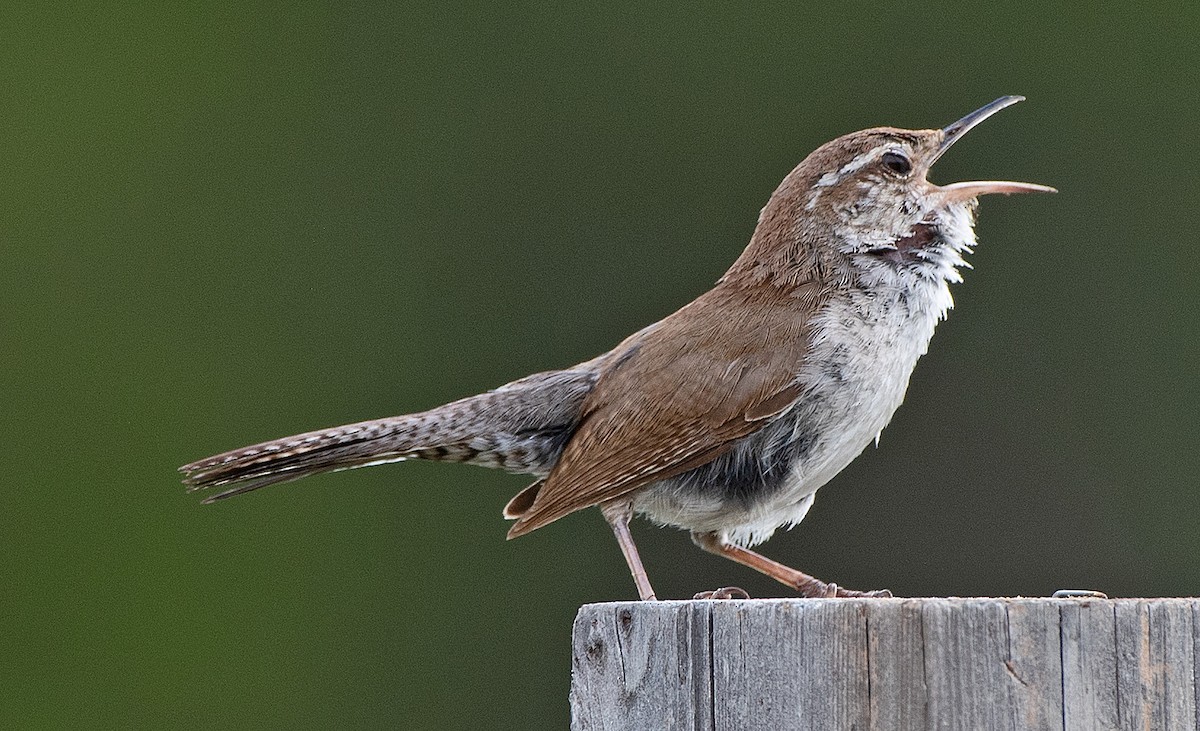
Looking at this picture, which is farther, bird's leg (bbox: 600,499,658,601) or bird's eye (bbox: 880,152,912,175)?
bird's eye (bbox: 880,152,912,175)

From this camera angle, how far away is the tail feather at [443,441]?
4.67m

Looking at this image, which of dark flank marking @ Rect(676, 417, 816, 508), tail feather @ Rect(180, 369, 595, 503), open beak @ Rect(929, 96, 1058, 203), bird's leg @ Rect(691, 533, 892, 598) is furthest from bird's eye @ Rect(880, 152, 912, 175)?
bird's leg @ Rect(691, 533, 892, 598)

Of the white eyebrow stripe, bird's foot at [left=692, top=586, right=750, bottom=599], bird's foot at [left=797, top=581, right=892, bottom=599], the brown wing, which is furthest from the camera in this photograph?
the white eyebrow stripe

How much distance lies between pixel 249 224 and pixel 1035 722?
7.28 meters

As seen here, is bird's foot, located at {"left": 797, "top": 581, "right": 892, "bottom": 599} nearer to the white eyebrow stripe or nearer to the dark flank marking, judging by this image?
the dark flank marking

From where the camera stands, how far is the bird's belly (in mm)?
4574

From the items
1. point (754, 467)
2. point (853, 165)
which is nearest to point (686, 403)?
point (754, 467)

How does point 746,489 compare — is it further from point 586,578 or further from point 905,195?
point 586,578

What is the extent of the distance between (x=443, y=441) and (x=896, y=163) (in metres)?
1.61

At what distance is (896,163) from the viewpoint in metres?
4.93

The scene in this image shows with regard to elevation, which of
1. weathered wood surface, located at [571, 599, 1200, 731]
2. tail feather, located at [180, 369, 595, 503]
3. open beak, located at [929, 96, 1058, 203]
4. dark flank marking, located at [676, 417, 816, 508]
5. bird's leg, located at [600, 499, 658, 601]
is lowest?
weathered wood surface, located at [571, 599, 1200, 731]

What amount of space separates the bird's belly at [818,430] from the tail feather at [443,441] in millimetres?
439

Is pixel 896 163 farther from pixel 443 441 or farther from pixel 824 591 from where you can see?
pixel 443 441

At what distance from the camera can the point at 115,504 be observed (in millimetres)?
8734
